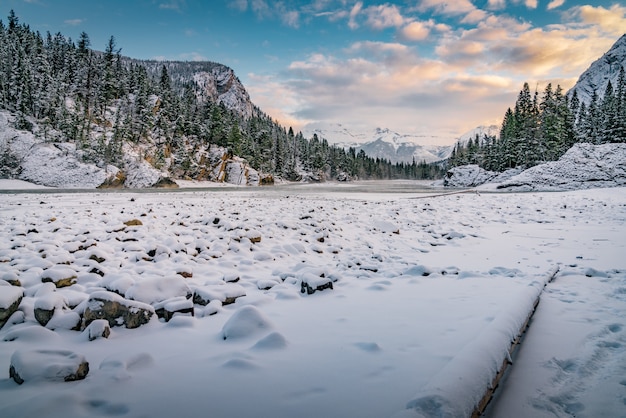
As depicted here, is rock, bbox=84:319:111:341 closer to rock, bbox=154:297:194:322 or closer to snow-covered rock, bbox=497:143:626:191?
rock, bbox=154:297:194:322

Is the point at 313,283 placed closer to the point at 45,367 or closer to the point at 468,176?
the point at 45,367

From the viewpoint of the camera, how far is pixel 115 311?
346 centimetres

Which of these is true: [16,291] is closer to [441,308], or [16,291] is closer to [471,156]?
[441,308]

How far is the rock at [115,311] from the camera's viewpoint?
341cm

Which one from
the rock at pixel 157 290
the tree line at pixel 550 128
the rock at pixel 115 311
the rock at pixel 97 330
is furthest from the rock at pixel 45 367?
the tree line at pixel 550 128

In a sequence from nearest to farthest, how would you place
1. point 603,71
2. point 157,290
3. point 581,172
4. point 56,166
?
1. point 157,290
2. point 581,172
3. point 56,166
4. point 603,71

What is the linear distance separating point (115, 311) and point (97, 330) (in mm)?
340

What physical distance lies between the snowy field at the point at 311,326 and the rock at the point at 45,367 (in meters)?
0.03

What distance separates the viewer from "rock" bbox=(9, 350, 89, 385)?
7.33 ft

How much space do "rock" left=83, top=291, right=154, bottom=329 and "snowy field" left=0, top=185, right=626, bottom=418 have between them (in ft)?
0.19

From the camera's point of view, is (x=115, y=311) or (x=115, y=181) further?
(x=115, y=181)

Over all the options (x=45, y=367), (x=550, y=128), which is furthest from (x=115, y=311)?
(x=550, y=128)

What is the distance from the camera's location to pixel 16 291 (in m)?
3.62

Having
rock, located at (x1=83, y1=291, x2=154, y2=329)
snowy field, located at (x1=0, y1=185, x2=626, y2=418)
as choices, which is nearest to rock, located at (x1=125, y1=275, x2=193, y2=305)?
snowy field, located at (x1=0, y1=185, x2=626, y2=418)
